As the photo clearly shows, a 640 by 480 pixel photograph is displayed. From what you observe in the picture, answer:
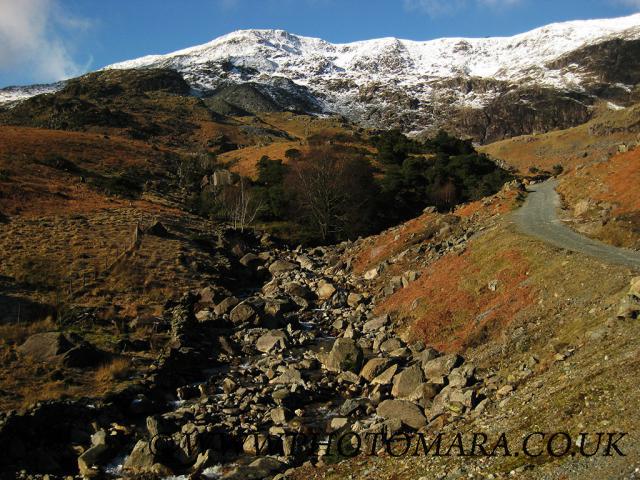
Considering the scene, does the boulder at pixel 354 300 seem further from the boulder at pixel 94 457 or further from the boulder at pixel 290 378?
the boulder at pixel 94 457

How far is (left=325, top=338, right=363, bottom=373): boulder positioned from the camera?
2358 centimetres

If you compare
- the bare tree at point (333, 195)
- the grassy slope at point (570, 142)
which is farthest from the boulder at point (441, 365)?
the grassy slope at point (570, 142)

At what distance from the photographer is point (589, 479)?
32.5 ft

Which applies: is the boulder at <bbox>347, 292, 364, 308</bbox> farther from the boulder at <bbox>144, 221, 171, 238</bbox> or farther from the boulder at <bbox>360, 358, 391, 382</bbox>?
the boulder at <bbox>144, 221, 171, 238</bbox>

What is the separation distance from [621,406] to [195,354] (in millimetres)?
19290

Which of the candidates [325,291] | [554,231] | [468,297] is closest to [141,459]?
[468,297]

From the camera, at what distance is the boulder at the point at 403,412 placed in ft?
54.9

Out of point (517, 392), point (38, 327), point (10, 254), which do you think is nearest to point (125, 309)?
point (38, 327)

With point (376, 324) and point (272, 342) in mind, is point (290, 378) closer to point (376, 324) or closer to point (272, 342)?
point (272, 342)

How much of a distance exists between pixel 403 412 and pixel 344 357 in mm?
6763

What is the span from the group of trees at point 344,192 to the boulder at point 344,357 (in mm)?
33361

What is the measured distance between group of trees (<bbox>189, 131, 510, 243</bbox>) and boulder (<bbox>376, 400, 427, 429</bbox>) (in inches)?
1562

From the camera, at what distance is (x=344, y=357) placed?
2392 centimetres

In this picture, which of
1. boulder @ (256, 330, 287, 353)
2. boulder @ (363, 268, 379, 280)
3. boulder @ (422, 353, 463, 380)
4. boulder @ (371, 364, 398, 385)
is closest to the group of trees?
boulder @ (363, 268, 379, 280)
